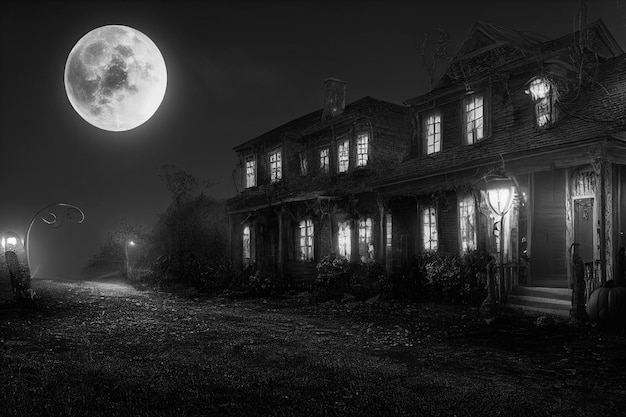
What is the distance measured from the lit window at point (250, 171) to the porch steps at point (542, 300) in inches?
750

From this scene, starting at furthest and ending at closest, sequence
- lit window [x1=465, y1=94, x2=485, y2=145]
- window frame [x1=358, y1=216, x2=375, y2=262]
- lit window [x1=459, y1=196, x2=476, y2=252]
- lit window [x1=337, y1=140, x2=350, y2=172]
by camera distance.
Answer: lit window [x1=337, y1=140, x2=350, y2=172] → window frame [x1=358, y1=216, x2=375, y2=262] → lit window [x1=465, y1=94, x2=485, y2=145] → lit window [x1=459, y1=196, x2=476, y2=252]

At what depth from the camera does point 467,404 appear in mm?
5617

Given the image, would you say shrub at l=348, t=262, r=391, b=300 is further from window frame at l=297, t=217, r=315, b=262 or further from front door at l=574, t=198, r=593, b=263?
front door at l=574, t=198, r=593, b=263

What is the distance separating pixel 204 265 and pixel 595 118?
66.4 feet

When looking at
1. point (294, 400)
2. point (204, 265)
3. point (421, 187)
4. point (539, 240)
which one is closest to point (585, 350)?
point (294, 400)

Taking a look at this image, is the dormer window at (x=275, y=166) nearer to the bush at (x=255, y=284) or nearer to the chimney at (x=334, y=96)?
the chimney at (x=334, y=96)

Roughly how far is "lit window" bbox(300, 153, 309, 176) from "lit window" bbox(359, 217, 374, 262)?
16.7 feet

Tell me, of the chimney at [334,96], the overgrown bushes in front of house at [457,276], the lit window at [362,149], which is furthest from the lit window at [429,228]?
the chimney at [334,96]

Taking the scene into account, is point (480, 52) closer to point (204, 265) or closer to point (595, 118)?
point (595, 118)

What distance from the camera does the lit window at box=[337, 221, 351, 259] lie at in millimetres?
22852

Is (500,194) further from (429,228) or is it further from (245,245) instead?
(245,245)

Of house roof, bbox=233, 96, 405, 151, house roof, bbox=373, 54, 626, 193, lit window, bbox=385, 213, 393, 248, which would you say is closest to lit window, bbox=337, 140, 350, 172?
house roof, bbox=233, 96, 405, 151

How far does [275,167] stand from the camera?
1098 inches

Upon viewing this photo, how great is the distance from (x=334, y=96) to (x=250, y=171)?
25.4ft
